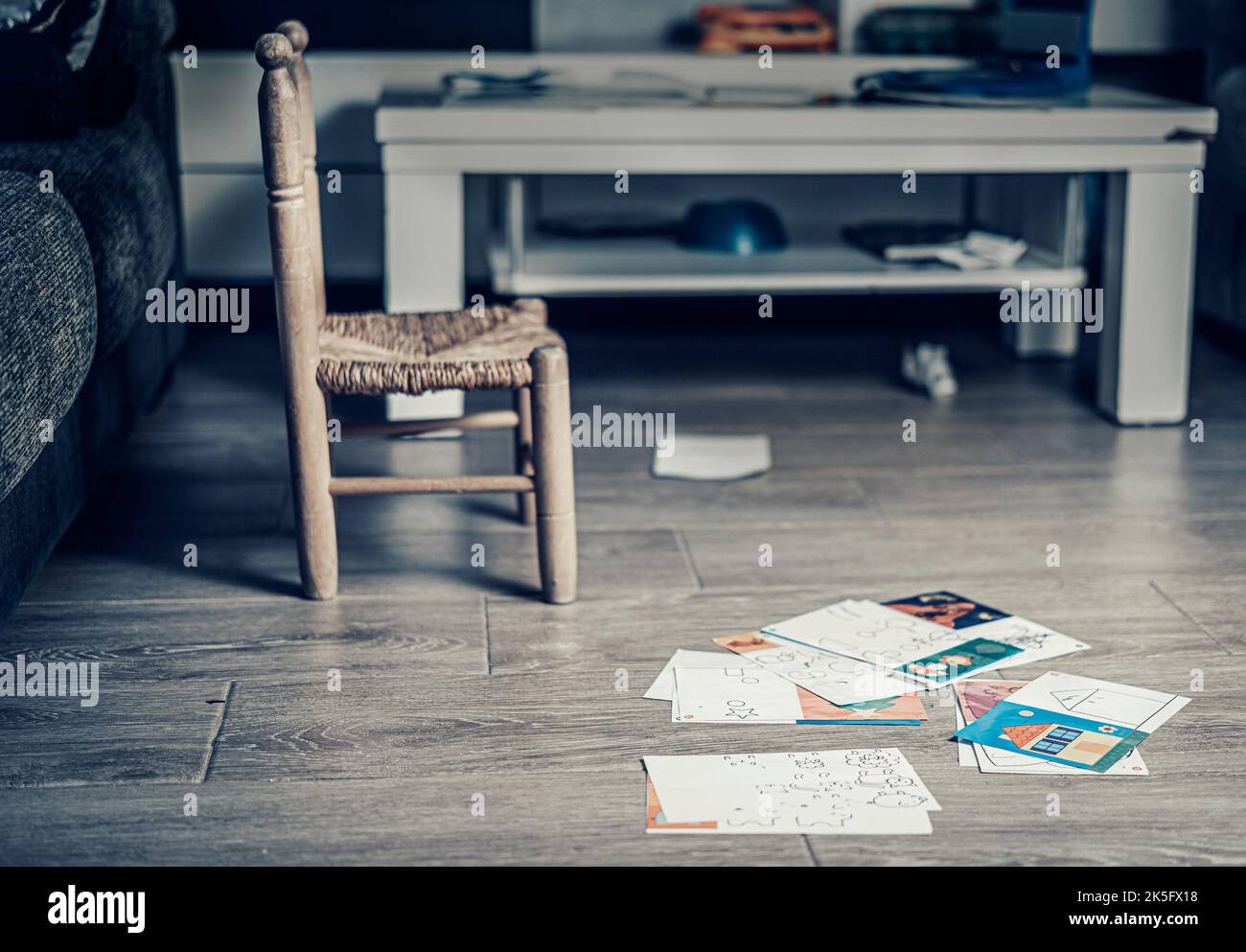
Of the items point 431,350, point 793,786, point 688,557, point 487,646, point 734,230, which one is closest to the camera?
point 793,786

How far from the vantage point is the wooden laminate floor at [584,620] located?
1350 mm

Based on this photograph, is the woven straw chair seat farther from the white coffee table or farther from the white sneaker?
the white sneaker

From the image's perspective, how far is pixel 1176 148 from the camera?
255 centimetres

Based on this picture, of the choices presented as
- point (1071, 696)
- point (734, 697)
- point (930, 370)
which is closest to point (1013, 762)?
point (1071, 696)

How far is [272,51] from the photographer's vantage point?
5.58 ft

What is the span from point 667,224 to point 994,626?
4.73ft

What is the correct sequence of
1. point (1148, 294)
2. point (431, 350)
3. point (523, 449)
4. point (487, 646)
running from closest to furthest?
point (487, 646), point (431, 350), point (523, 449), point (1148, 294)

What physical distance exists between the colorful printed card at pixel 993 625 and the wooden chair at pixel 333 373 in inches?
17.5

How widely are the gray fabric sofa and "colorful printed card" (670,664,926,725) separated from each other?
75 cm

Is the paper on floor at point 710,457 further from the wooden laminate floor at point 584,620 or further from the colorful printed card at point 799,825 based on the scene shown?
the colorful printed card at point 799,825

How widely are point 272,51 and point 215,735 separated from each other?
30.4 inches

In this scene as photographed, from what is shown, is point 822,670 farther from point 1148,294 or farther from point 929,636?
point 1148,294

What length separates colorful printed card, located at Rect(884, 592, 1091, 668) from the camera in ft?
5.63
